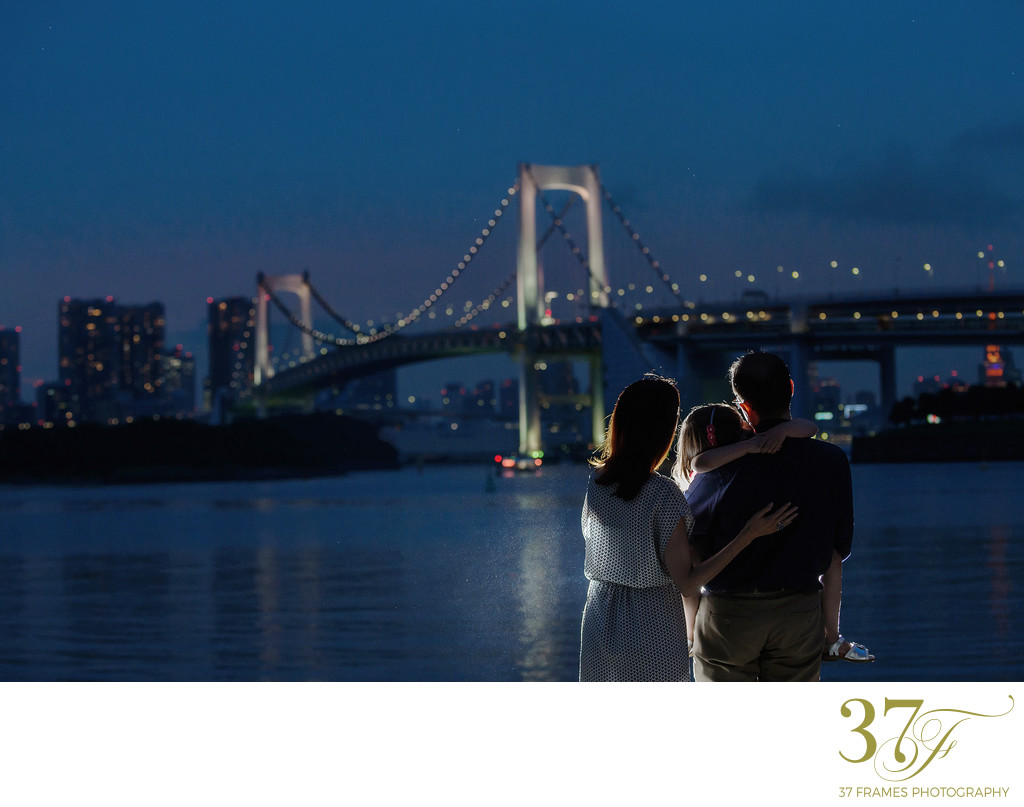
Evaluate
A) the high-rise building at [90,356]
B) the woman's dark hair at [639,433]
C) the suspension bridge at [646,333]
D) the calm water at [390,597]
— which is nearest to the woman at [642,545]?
the woman's dark hair at [639,433]

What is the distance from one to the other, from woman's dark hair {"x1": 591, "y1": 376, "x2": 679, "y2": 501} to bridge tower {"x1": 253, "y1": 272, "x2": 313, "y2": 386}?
36596 mm

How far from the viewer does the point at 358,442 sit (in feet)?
133

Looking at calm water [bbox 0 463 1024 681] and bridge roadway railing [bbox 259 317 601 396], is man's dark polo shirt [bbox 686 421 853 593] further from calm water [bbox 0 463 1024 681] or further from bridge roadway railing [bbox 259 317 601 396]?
bridge roadway railing [bbox 259 317 601 396]

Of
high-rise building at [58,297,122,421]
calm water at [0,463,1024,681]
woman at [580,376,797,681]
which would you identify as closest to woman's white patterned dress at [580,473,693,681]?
woman at [580,376,797,681]

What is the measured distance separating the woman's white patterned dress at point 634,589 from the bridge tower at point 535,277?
24658 millimetres

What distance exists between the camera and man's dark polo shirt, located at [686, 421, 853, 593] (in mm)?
1729

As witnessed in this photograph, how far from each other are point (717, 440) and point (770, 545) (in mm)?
164

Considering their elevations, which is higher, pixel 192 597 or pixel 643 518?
pixel 643 518

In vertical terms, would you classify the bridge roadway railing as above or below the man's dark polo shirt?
above

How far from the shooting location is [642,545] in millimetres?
1728

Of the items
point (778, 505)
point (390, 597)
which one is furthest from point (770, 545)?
point (390, 597)
